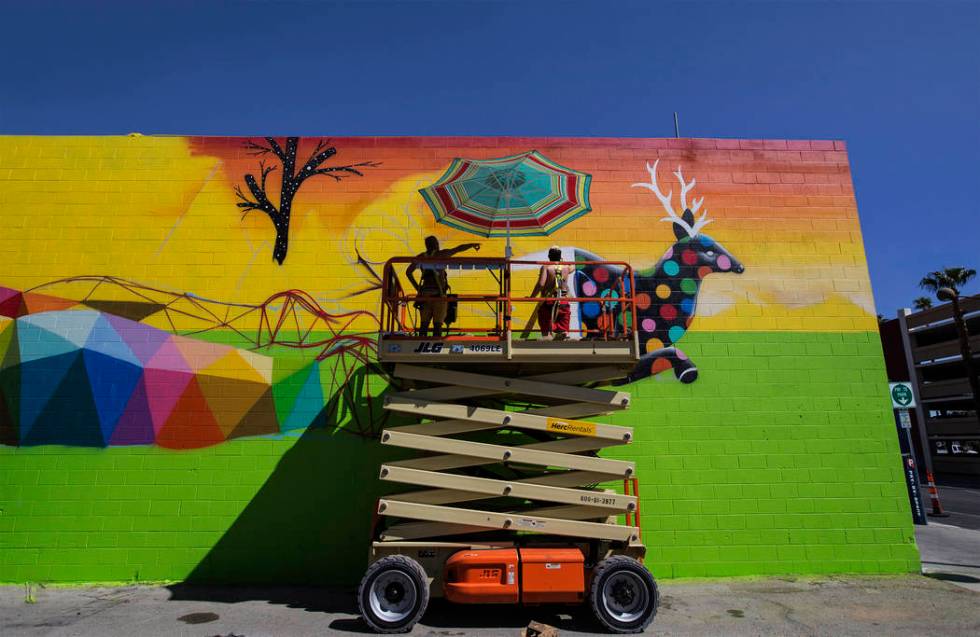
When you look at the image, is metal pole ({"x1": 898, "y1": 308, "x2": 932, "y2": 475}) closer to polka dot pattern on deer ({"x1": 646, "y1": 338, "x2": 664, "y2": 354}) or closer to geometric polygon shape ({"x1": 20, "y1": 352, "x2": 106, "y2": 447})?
polka dot pattern on deer ({"x1": 646, "y1": 338, "x2": 664, "y2": 354})

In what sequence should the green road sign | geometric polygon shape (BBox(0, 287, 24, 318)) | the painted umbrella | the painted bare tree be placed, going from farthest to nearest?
1. the green road sign
2. the painted bare tree
3. geometric polygon shape (BBox(0, 287, 24, 318))
4. the painted umbrella

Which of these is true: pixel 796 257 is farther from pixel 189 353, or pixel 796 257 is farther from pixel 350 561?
pixel 189 353

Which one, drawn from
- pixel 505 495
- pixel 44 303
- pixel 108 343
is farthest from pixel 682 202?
pixel 44 303

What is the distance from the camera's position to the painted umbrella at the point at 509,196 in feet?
23.7

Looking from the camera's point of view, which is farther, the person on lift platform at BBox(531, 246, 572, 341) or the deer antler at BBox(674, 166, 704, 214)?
the deer antler at BBox(674, 166, 704, 214)

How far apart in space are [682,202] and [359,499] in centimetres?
739

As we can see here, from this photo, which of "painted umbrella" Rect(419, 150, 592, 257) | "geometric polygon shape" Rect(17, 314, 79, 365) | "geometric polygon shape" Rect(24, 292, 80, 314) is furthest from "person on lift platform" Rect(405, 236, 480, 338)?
"geometric polygon shape" Rect(24, 292, 80, 314)

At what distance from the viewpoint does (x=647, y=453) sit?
8141 mm

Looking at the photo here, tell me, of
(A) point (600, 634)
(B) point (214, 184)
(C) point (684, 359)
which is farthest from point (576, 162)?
(A) point (600, 634)

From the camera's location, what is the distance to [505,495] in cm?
607

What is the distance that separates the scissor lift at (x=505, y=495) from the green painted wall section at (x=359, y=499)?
206 cm

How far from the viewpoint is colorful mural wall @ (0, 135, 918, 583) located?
7.88m

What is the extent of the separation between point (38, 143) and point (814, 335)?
13936mm

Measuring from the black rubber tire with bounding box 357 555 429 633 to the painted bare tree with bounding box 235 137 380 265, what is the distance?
17.4ft
